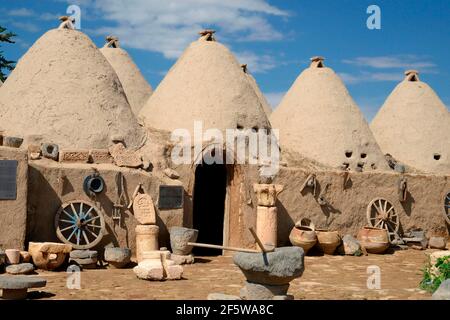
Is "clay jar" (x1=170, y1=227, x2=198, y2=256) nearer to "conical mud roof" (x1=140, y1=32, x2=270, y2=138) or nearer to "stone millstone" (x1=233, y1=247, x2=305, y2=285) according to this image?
"conical mud roof" (x1=140, y1=32, x2=270, y2=138)

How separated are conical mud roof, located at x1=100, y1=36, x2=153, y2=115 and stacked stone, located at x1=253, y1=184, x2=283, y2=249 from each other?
8.27m

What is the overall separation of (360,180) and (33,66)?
8248mm

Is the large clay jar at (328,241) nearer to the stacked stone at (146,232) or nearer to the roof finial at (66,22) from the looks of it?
the stacked stone at (146,232)

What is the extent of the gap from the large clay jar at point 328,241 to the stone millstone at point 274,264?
617 centimetres

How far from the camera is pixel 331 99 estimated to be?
17688mm

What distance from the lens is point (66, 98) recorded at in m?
12.4


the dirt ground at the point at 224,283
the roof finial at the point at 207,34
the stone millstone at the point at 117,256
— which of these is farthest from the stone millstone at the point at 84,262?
the roof finial at the point at 207,34

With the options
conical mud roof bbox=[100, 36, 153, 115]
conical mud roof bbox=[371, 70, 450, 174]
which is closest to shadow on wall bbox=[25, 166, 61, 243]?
conical mud roof bbox=[100, 36, 153, 115]

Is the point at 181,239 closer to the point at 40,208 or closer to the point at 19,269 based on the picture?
the point at 40,208

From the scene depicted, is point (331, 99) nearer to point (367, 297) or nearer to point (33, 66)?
point (33, 66)

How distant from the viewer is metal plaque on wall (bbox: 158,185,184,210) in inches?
450

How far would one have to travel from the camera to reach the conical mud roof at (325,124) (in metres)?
17.0

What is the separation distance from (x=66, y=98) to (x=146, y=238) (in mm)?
3846

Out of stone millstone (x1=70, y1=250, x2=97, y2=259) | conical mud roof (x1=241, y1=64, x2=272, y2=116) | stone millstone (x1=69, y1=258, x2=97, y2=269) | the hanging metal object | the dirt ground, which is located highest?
conical mud roof (x1=241, y1=64, x2=272, y2=116)
